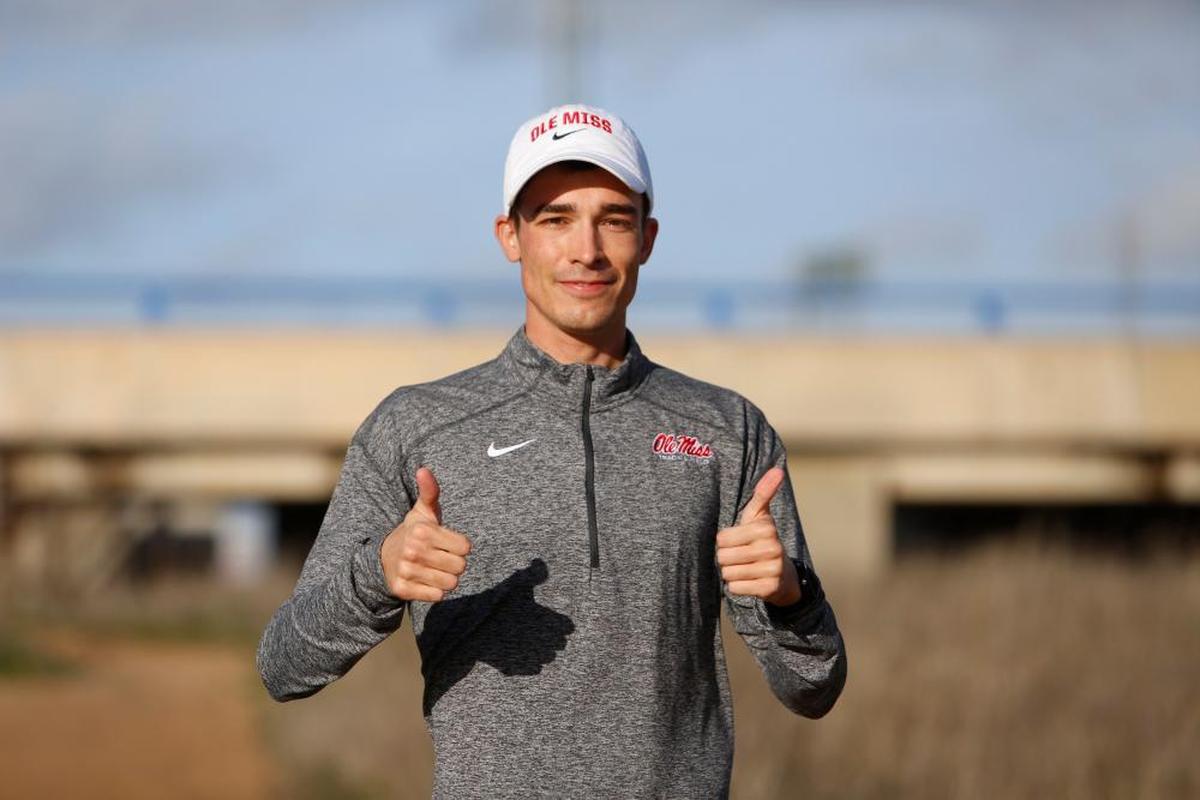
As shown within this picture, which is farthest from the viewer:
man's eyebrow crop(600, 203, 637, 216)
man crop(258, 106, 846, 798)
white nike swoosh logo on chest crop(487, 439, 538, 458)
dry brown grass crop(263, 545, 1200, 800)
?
dry brown grass crop(263, 545, 1200, 800)

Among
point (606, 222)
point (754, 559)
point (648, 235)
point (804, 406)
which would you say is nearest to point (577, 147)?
point (606, 222)

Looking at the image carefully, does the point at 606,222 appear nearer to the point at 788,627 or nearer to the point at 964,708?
the point at 788,627

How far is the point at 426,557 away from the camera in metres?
2.69

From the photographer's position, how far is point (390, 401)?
3178 millimetres

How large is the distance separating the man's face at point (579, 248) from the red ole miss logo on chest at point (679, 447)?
23 cm

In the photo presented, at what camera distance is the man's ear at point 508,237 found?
10.9ft

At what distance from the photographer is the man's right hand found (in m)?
2.69

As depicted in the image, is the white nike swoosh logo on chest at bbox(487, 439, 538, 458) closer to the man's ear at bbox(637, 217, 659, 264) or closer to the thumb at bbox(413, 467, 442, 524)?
the thumb at bbox(413, 467, 442, 524)

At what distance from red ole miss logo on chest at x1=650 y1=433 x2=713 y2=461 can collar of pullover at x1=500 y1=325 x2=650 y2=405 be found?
A: 12 centimetres

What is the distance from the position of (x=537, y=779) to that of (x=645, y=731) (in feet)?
0.64

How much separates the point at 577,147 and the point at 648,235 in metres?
0.28

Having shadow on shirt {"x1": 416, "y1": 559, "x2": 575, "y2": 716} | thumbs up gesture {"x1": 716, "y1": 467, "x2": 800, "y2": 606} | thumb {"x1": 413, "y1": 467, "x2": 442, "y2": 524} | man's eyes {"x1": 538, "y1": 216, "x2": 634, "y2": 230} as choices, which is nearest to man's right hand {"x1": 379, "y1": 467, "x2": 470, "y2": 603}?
thumb {"x1": 413, "y1": 467, "x2": 442, "y2": 524}

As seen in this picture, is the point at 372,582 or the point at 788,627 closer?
the point at 372,582

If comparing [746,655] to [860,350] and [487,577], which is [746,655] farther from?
[860,350]
